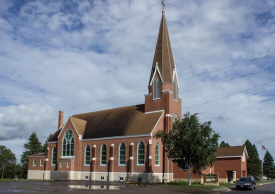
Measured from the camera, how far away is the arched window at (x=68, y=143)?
59.0 m

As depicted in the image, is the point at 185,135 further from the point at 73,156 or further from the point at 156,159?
the point at 73,156

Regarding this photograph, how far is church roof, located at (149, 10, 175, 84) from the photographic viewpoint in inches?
2132

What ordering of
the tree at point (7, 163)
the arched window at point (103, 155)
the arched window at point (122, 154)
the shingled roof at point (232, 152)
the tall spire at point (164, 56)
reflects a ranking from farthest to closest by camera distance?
the tree at point (7, 163), the tall spire at point (164, 56), the arched window at point (103, 155), the arched window at point (122, 154), the shingled roof at point (232, 152)

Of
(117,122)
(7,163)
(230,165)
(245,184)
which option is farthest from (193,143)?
(7,163)

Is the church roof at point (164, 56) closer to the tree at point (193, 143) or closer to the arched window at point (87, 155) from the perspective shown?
the tree at point (193, 143)

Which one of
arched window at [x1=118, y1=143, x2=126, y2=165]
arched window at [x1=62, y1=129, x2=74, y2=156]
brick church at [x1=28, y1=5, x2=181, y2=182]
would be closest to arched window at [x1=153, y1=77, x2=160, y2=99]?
brick church at [x1=28, y1=5, x2=181, y2=182]

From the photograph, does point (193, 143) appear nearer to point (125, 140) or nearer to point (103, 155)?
point (125, 140)

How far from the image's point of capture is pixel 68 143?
196ft

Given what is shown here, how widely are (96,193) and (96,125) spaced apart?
35009 mm

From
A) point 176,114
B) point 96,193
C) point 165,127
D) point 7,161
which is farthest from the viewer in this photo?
point 7,161

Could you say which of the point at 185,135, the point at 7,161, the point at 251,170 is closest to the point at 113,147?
the point at 185,135

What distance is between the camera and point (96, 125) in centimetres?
5950

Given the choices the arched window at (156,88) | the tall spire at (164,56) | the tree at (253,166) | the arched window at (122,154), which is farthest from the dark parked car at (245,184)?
the tree at (253,166)

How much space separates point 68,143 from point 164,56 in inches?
1002
